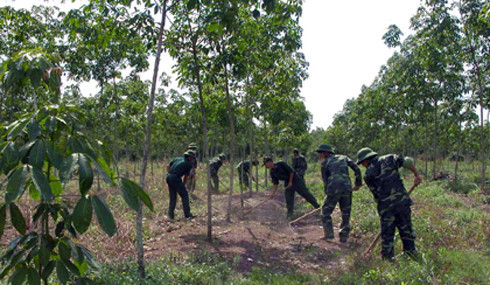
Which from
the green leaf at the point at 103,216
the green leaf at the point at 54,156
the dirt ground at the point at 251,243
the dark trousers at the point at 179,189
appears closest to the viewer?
the green leaf at the point at 103,216

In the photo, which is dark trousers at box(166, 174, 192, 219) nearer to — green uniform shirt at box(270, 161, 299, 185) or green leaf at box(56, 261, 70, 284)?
green uniform shirt at box(270, 161, 299, 185)

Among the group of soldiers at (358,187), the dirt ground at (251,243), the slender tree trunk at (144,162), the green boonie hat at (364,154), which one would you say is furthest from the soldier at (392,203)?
the slender tree trunk at (144,162)

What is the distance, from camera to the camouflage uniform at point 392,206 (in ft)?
17.3

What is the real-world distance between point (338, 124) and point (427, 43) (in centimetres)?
1933

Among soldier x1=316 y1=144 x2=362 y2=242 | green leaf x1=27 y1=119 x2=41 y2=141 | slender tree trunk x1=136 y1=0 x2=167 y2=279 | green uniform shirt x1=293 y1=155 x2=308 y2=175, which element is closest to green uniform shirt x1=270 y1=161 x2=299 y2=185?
soldier x1=316 y1=144 x2=362 y2=242

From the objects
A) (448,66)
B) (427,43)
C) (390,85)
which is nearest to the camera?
(427,43)

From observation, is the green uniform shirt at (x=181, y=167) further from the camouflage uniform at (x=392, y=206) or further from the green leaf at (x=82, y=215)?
the green leaf at (x=82, y=215)

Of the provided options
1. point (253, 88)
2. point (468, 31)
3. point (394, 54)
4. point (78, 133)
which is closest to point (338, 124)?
point (394, 54)

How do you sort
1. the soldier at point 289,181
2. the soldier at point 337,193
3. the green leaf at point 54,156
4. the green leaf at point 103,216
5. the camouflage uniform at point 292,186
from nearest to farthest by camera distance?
the green leaf at point 103,216, the green leaf at point 54,156, the soldier at point 337,193, the soldier at point 289,181, the camouflage uniform at point 292,186

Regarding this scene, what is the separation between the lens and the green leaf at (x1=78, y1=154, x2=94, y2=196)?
1.62 m

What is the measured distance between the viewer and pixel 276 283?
178 inches

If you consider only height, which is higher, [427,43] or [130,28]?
[427,43]

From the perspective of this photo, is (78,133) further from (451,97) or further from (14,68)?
(451,97)

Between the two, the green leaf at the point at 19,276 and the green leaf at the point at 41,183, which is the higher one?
the green leaf at the point at 41,183
